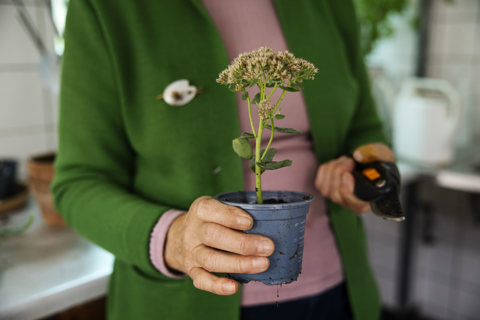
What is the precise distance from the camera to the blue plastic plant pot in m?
0.22

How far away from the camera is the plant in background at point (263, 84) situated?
0.23 metres

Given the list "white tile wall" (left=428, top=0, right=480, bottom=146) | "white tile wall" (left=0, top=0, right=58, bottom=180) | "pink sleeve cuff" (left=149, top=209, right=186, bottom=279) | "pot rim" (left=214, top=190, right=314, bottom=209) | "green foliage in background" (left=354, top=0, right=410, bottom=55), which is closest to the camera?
"pot rim" (left=214, top=190, right=314, bottom=209)

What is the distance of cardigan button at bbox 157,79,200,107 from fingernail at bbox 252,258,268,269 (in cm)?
12

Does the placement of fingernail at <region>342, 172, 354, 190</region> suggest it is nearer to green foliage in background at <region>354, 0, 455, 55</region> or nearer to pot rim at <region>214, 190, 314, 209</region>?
pot rim at <region>214, 190, 314, 209</region>

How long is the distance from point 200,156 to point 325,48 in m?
0.14

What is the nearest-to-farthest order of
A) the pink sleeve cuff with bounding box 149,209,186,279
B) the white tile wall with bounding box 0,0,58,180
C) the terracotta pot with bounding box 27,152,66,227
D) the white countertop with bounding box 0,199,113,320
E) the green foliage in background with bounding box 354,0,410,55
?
the pink sleeve cuff with bounding box 149,209,186,279 < the white countertop with bounding box 0,199,113,320 < the terracotta pot with bounding box 27,152,66,227 < the white tile wall with bounding box 0,0,58,180 < the green foliage in background with bounding box 354,0,410,55

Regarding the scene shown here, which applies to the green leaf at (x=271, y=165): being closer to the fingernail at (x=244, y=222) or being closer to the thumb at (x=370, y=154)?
the fingernail at (x=244, y=222)

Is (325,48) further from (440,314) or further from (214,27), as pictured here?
(440,314)

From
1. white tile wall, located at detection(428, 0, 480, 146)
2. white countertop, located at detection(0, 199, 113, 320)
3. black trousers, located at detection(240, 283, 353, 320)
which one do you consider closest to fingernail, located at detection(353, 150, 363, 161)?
black trousers, located at detection(240, 283, 353, 320)

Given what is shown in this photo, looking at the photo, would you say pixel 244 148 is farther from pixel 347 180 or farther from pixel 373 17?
pixel 373 17

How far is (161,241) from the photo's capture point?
354mm

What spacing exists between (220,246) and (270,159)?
0.06m

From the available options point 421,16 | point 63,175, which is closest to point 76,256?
point 63,175

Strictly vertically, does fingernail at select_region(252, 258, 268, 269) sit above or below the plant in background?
below
